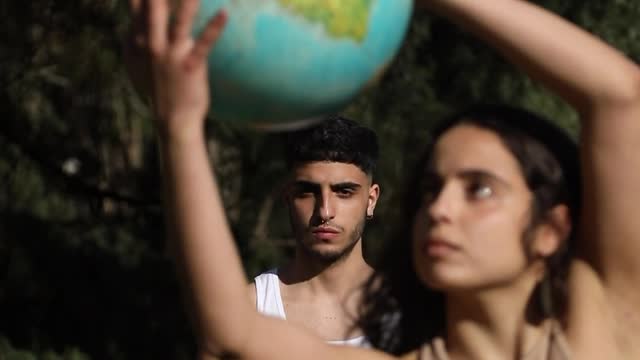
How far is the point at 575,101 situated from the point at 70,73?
7.73 meters

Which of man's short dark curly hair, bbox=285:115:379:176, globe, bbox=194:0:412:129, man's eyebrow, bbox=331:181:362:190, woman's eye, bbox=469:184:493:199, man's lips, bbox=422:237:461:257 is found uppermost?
globe, bbox=194:0:412:129

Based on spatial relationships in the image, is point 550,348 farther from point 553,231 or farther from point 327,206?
point 327,206

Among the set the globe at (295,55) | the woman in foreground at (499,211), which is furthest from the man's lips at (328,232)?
the woman in foreground at (499,211)

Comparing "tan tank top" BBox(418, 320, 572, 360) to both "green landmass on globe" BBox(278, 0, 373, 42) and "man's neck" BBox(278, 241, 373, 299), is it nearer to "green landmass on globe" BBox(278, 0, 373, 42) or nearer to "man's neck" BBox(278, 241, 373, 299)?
"green landmass on globe" BBox(278, 0, 373, 42)

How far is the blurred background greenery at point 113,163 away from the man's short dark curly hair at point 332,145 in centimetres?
353

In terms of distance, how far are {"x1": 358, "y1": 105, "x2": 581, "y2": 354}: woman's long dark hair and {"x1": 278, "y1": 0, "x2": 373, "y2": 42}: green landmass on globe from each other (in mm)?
265

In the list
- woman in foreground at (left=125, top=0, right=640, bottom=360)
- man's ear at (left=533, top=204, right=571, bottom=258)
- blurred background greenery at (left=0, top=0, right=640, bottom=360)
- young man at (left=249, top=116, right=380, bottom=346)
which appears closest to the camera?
woman in foreground at (left=125, top=0, right=640, bottom=360)

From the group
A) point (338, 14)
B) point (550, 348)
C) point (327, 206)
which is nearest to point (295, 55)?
point (338, 14)

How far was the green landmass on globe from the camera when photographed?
8.71 ft

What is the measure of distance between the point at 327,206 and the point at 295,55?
222 centimetres

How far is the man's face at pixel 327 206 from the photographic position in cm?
487

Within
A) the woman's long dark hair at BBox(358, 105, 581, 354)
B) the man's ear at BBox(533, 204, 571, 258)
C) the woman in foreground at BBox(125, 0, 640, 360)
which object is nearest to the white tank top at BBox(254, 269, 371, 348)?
the woman's long dark hair at BBox(358, 105, 581, 354)

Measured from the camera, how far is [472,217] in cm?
239

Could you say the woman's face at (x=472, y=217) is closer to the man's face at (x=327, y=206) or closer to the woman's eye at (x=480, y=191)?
the woman's eye at (x=480, y=191)
